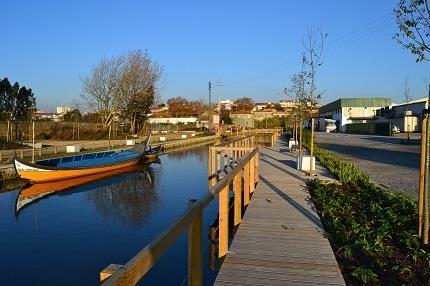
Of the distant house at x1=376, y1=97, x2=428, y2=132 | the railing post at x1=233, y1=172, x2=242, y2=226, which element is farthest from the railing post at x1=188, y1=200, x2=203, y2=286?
the distant house at x1=376, y1=97, x2=428, y2=132

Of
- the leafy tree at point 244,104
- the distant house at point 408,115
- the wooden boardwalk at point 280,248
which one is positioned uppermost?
the leafy tree at point 244,104

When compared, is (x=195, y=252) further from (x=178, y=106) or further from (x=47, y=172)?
(x=178, y=106)

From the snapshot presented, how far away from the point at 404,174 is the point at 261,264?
11576 mm

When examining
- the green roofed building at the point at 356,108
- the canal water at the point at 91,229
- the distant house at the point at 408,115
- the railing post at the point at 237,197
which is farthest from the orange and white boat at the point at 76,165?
the green roofed building at the point at 356,108

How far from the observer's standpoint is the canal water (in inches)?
343

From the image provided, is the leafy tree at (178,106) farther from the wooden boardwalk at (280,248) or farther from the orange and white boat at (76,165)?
the wooden boardwalk at (280,248)

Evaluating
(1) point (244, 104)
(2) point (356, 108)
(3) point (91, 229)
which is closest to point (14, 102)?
(3) point (91, 229)

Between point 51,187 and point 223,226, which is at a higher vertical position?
point 223,226

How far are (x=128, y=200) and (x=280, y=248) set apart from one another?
11.4 m

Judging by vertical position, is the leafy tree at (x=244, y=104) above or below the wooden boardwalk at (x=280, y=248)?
above

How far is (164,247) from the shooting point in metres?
2.78

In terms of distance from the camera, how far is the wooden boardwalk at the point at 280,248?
5.04 metres

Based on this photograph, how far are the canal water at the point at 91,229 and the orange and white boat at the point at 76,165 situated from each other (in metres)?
1.28

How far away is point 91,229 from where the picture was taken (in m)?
12.2
